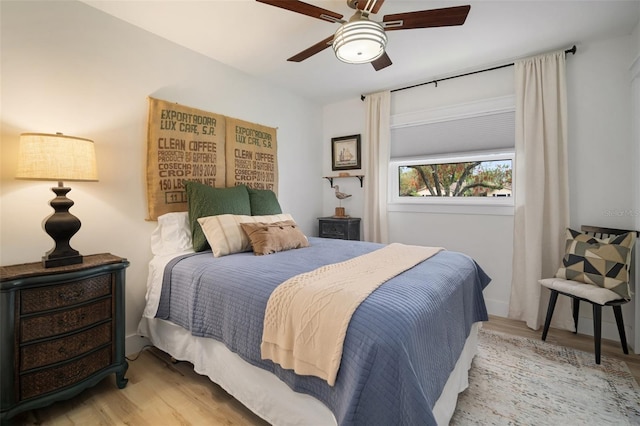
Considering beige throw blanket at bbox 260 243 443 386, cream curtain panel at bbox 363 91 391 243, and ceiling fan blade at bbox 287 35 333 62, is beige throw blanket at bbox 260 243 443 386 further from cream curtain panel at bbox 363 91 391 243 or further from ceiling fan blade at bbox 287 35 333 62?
cream curtain panel at bbox 363 91 391 243

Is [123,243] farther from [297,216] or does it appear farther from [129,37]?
[297,216]

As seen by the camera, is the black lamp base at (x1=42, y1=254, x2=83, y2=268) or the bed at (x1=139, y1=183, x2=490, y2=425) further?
the black lamp base at (x1=42, y1=254, x2=83, y2=268)

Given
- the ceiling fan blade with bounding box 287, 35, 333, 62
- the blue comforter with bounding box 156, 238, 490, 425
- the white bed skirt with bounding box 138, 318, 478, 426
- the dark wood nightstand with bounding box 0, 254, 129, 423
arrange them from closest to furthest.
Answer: the blue comforter with bounding box 156, 238, 490, 425 → the white bed skirt with bounding box 138, 318, 478, 426 → the dark wood nightstand with bounding box 0, 254, 129, 423 → the ceiling fan blade with bounding box 287, 35, 333, 62

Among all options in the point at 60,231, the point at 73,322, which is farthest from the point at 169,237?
the point at 73,322

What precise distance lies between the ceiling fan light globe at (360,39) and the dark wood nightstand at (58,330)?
194cm

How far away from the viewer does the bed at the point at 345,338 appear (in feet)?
3.25

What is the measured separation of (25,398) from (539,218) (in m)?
3.87

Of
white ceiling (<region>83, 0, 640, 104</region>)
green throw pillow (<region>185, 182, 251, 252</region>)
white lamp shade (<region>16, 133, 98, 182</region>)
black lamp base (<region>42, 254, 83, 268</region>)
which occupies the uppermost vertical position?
white ceiling (<region>83, 0, 640, 104</region>)

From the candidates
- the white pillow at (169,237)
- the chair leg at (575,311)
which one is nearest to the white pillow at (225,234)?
the white pillow at (169,237)

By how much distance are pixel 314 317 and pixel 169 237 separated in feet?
5.49

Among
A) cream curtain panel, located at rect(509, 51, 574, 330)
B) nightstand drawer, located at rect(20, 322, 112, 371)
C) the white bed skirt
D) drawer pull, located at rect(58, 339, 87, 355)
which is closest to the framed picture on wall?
cream curtain panel, located at rect(509, 51, 574, 330)

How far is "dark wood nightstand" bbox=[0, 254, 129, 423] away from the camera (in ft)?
4.65

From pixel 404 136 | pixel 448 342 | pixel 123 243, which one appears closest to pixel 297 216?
pixel 404 136

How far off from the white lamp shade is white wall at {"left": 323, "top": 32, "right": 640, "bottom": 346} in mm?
3464
